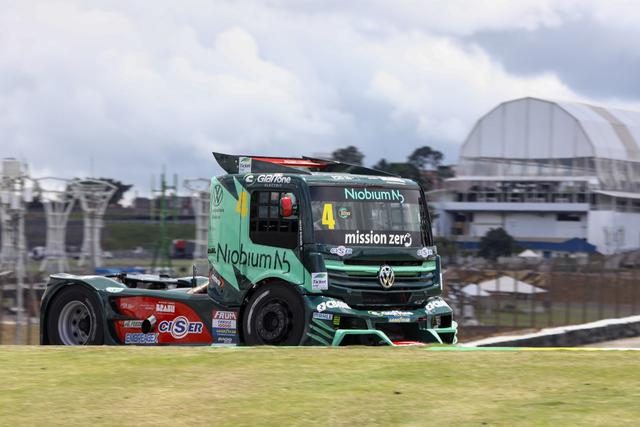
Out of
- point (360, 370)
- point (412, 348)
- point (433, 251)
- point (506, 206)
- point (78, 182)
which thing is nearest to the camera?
point (360, 370)

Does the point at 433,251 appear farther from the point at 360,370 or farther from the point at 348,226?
the point at 360,370

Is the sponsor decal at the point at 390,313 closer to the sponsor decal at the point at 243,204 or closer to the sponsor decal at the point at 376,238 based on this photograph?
the sponsor decal at the point at 376,238

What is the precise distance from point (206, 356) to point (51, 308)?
549 centimetres

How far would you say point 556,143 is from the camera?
257ft

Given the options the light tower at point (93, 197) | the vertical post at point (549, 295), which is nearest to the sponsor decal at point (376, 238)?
the vertical post at point (549, 295)

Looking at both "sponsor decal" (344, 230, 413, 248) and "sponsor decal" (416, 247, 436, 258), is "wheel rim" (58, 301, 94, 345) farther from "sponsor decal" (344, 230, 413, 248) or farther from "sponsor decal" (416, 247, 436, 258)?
"sponsor decal" (416, 247, 436, 258)

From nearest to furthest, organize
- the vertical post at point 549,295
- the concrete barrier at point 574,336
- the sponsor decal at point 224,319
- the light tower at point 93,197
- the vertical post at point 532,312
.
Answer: the sponsor decal at point 224,319, the concrete barrier at point 574,336, the vertical post at point 532,312, the vertical post at point 549,295, the light tower at point 93,197

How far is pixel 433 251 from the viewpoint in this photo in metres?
15.0

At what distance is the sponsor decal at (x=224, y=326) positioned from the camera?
47.8 ft

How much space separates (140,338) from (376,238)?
3.51 meters

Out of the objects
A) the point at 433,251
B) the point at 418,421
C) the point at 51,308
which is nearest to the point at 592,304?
the point at 433,251

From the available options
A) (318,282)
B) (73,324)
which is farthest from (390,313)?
(73,324)

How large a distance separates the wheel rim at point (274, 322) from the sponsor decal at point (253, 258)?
1.49ft

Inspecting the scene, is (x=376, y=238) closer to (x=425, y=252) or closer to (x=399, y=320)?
(x=425, y=252)
